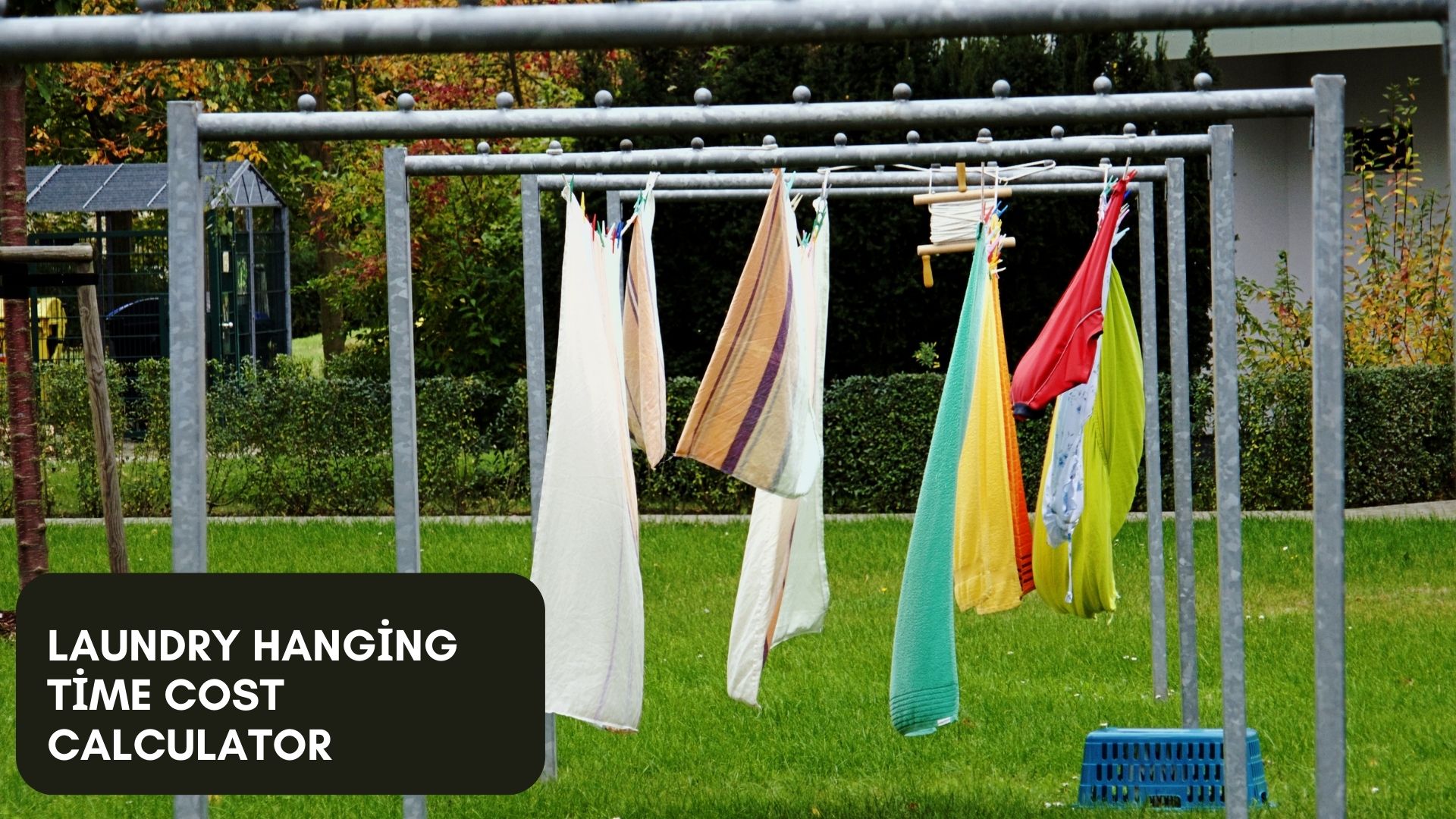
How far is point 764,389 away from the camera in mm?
3688

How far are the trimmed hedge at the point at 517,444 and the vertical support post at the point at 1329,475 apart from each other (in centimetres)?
706

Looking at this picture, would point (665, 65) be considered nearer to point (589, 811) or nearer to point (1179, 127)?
point (1179, 127)

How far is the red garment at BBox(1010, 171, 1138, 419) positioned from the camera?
4074 millimetres

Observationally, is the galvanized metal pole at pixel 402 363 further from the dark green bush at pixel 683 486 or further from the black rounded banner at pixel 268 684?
the dark green bush at pixel 683 486

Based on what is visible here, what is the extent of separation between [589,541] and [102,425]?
3112 mm

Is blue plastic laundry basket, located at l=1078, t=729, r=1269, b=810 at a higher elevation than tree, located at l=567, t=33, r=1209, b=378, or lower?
lower

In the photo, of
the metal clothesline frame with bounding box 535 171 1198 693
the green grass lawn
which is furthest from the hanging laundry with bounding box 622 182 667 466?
the green grass lawn

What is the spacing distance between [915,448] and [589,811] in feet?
18.8

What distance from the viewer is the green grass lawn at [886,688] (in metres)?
4.70

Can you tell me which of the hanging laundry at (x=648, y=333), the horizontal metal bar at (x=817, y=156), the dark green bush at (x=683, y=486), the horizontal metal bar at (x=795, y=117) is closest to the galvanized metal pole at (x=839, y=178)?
the horizontal metal bar at (x=817, y=156)

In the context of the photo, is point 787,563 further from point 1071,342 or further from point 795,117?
point 795,117

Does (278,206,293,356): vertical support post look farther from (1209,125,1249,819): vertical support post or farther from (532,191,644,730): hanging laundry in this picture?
(1209,125,1249,819): vertical support post

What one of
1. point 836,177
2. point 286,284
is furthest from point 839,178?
point 286,284

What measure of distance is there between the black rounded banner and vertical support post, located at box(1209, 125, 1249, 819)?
145 cm
